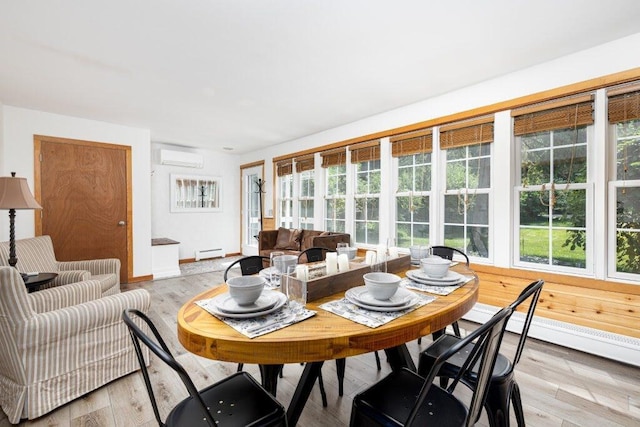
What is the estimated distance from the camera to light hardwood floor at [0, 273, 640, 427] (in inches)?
66.1

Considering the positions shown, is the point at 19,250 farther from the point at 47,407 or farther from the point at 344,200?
the point at 344,200

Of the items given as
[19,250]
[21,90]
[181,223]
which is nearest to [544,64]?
[19,250]

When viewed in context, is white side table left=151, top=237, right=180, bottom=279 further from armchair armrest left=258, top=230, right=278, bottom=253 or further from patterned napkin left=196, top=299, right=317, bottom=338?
patterned napkin left=196, top=299, right=317, bottom=338

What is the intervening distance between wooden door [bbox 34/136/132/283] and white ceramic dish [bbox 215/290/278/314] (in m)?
4.20

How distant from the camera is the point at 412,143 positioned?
3.64 m

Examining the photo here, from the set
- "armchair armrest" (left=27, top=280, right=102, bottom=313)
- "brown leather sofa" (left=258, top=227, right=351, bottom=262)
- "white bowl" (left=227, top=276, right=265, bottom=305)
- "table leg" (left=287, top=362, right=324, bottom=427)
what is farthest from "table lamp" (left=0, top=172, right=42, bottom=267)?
"brown leather sofa" (left=258, top=227, right=351, bottom=262)

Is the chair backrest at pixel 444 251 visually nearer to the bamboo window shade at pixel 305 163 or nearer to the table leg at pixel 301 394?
the table leg at pixel 301 394

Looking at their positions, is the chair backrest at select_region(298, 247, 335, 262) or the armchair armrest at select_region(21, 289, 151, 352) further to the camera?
the chair backrest at select_region(298, 247, 335, 262)

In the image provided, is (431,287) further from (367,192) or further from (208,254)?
(208,254)

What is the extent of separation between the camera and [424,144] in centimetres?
352

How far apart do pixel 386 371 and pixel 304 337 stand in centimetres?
153

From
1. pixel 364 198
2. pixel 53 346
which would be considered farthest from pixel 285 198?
pixel 53 346

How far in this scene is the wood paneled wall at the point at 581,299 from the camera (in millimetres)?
2281

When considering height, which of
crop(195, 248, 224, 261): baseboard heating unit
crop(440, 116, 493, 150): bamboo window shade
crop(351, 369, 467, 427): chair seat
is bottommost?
crop(195, 248, 224, 261): baseboard heating unit
